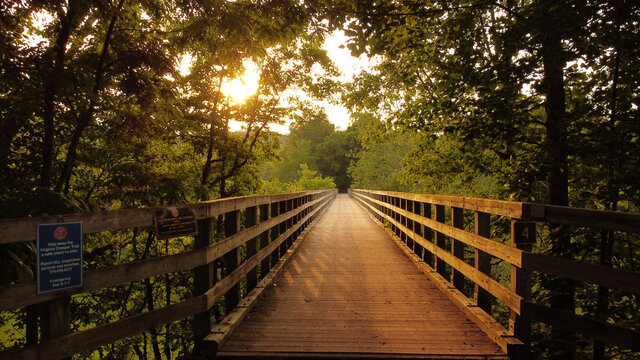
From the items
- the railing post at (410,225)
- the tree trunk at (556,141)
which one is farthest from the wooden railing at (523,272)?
the railing post at (410,225)

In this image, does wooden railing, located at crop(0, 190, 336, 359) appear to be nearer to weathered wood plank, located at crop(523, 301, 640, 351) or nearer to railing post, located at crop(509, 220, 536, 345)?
railing post, located at crop(509, 220, 536, 345)

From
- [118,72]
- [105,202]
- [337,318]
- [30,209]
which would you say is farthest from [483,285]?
[105,202]

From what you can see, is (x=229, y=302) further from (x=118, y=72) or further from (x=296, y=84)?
(x=296, y=84)

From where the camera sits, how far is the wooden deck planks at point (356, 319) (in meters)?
3.01

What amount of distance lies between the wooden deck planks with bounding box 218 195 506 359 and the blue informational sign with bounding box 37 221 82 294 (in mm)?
1505

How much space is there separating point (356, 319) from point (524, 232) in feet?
6.52

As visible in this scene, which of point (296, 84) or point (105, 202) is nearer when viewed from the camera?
point (105, 202)

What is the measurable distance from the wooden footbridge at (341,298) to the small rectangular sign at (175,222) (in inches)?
2.2

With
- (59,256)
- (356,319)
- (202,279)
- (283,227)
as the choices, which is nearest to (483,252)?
(356,319)

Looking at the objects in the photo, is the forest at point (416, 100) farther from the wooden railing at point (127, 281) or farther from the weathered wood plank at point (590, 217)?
the weathered wood plank at point (590, 217)

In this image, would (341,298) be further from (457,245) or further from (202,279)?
(202,279)

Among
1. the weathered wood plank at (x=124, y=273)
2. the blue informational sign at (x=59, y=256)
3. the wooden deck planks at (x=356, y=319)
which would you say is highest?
the blue informational sign at (x=59, y=256)

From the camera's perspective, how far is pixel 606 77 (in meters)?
4.12

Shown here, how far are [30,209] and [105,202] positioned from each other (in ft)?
12.8
